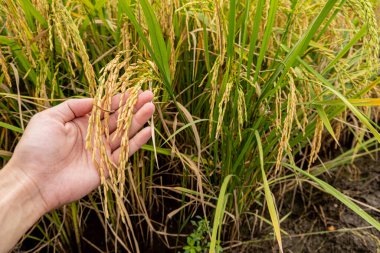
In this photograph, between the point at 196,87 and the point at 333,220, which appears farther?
the point at 333,220

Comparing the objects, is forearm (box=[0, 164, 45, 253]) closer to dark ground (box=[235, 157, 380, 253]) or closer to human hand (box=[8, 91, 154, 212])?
human hand (box=[8, 91, 154, 212])

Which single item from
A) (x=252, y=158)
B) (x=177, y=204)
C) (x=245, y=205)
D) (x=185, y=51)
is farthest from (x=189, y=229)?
(x=185, y=51)

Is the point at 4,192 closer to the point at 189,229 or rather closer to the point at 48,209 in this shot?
the point at 48,209

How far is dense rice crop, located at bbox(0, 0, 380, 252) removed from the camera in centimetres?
114

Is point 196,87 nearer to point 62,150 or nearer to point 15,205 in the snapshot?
→ point 62,150

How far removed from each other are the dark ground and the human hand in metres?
0.76

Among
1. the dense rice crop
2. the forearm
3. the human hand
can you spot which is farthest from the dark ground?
the forearm

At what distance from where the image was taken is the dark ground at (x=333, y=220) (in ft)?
5.70

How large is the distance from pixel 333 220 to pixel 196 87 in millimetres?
951

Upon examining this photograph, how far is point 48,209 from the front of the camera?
1.38 m

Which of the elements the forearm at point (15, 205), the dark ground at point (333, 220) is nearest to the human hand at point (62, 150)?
the forearm at point (15, 205)

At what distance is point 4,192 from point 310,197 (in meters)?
1.40

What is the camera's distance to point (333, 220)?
186 cm

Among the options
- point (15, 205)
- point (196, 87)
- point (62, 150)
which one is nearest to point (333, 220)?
point (196, 87)
